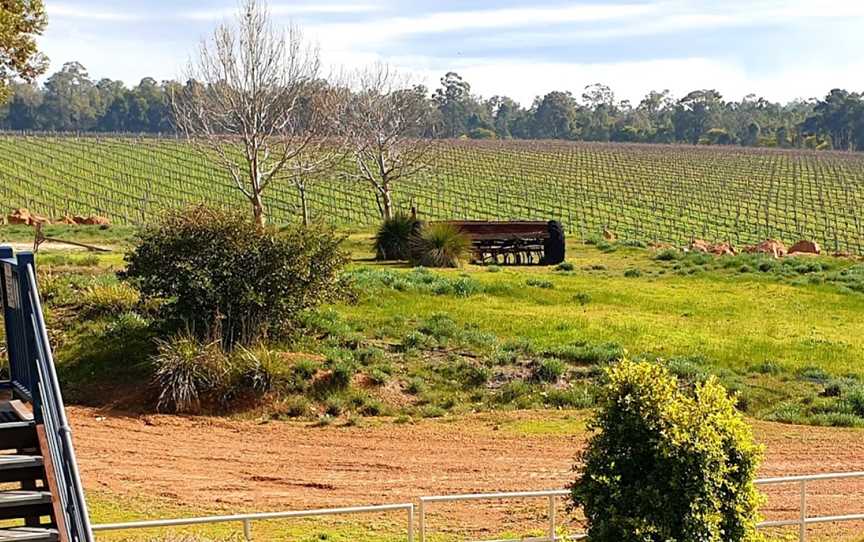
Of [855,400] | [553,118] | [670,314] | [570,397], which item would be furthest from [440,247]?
[553,118]

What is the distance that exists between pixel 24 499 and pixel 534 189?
78228mm

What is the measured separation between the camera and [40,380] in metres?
7.25

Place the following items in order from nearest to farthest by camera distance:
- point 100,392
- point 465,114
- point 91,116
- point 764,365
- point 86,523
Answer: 1. point 86,523
2. point 100,392
3. point 764,365
4. point 91,116
5. point 465,114

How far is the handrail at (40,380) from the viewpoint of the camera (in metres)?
6.36

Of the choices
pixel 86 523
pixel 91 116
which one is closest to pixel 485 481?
pixel 86 523

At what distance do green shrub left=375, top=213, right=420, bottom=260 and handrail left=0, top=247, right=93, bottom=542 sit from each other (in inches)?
1022

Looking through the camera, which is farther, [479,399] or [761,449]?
[479,399]

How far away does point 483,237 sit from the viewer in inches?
1419

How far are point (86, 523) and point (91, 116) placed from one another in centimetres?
15900

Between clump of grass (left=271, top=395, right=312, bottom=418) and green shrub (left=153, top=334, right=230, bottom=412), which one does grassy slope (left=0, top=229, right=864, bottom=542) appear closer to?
clump of grass (left=271, top=395, right=312, bottom=418)

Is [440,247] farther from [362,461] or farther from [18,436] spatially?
[18,436]

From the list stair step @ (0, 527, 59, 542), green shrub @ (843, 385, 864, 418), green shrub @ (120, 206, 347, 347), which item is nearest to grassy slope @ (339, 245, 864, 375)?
green shrub @ (843, 385, 864, 418)

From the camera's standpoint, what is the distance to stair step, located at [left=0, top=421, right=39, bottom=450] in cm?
721

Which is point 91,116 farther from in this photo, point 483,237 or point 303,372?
point 303,372
